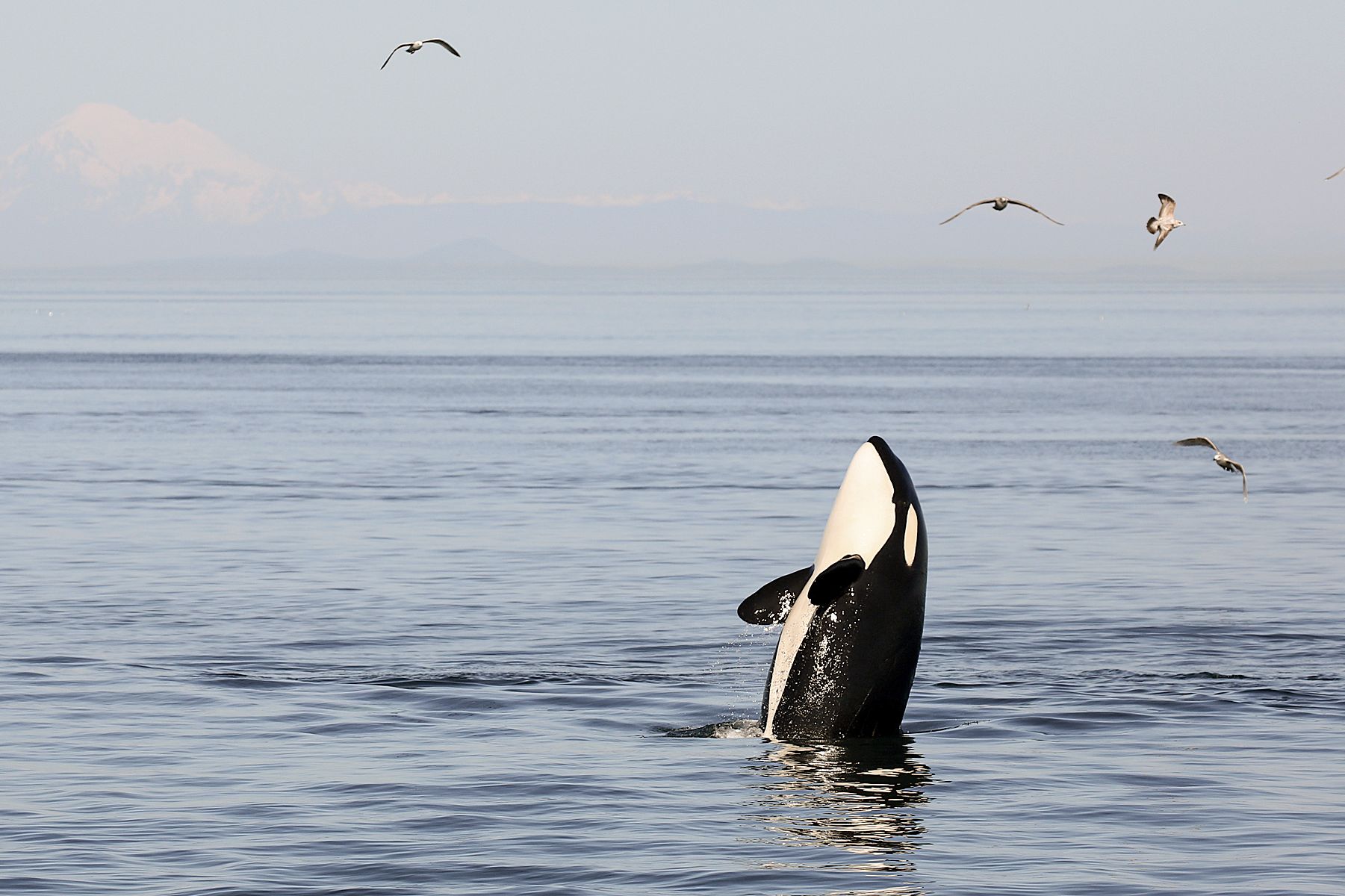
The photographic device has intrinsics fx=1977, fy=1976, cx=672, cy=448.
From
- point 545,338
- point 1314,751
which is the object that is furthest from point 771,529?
point 545,338

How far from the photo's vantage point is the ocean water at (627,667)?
13.3 metres

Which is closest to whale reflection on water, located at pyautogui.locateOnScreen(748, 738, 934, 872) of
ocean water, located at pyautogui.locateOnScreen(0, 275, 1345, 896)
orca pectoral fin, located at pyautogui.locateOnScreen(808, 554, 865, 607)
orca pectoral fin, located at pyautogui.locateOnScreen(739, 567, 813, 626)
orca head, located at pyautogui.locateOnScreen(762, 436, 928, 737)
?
ocean water, located at pyautogui.locateOnScreen(0, 275, 1345, 896)

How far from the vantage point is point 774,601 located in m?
15.1

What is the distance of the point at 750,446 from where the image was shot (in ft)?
161

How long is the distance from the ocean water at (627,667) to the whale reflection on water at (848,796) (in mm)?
49

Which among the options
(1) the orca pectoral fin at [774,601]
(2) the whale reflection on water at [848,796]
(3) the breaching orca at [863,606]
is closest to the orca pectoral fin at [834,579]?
(3) the breaching orca at [863,606]

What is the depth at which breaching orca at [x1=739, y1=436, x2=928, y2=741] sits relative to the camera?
14.9 meters

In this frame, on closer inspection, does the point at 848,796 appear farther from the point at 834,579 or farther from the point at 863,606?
the point at 834,579

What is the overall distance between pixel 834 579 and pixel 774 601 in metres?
1.18

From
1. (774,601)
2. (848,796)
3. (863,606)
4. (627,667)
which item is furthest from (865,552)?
(627,667)

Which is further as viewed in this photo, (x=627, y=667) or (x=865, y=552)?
(x=627, y=667)

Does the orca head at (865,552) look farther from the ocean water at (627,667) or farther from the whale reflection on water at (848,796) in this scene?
the ocean water at (627,667)

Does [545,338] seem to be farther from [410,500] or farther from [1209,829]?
[1209,829]

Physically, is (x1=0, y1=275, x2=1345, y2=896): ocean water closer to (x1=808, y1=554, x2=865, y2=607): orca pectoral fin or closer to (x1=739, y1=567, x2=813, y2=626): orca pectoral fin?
(x1=739, y1=567, x2=813, y2=626): orca pectoral fin
